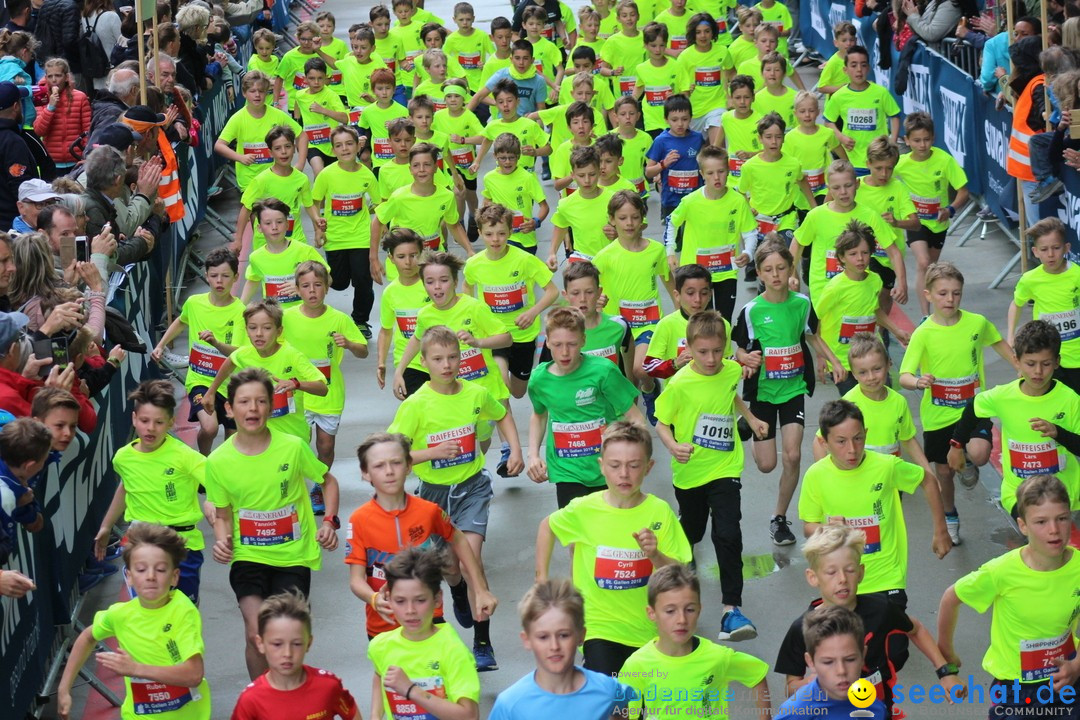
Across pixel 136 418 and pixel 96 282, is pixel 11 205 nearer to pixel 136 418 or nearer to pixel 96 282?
pixel 96 282

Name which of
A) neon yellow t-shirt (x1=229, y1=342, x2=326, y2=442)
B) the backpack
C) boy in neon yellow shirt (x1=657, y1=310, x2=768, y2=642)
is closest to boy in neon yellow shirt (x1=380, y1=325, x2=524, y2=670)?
boy in neon yellow shirt (x1=657, y1=310, x2=768, y2=642)

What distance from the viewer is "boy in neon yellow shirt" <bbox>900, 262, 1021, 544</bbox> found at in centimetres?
1010

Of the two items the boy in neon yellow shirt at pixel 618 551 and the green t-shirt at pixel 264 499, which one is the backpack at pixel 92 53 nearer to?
the green t-shirt at pixel 264 499

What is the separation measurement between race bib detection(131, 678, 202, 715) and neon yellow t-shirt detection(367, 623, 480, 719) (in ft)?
3.70

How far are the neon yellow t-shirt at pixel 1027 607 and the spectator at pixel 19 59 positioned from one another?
9320 millimetres

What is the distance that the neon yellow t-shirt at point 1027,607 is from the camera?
278 inches

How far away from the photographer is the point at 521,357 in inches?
475

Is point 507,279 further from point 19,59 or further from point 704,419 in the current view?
point 19,59

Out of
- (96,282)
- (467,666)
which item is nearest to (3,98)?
(96,282)

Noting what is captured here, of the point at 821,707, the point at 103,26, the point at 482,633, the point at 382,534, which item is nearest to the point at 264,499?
the point at 382,534

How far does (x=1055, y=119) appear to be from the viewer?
13359 mm

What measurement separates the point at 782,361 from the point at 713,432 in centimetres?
133

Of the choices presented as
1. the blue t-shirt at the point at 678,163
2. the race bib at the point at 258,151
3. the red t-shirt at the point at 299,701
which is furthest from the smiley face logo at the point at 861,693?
the race bib at the point at 258,151

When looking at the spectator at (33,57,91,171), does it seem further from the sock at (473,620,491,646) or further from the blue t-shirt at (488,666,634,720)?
the blue t-shirt at (488,666,634,720)
